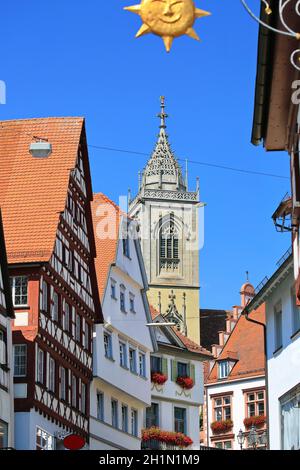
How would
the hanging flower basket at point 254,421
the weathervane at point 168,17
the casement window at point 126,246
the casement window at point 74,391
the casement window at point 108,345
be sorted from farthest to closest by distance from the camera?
the hanging flower basket at point 254,421 < the casement window at point 126,246 < the casement window at point 108,345 < the casement window at point 74,391 < the weathervane at point 168,17

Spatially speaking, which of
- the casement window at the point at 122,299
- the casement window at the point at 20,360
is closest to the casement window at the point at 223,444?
the casement window at the point at 122,299

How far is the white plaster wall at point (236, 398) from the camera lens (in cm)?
6919

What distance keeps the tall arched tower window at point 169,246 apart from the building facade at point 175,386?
8395 centimetres

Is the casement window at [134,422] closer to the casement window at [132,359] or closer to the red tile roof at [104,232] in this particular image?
the casement window at [132,359]

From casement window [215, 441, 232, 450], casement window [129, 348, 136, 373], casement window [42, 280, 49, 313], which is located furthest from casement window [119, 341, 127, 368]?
casement window [215, 441, 232, 450]

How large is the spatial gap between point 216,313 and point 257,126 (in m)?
120

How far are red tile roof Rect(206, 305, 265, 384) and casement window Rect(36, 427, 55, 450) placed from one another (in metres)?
31.0

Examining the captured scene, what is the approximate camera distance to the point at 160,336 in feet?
188

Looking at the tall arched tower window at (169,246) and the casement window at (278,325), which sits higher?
the tall arched tower window at (169,246)

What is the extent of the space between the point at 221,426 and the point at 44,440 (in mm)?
32506

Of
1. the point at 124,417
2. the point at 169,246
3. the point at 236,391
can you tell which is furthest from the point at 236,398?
the point at 169,246

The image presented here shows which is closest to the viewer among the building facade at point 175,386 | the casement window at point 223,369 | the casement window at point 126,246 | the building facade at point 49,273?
the building facade at point 49,273
